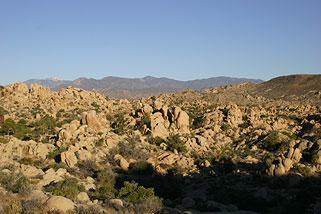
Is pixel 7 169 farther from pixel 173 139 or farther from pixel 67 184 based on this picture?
pixel 173 139

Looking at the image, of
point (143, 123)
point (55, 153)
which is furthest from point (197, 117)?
point (55, 153)

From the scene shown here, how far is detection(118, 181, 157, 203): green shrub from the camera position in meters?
17.3

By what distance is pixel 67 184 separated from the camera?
18359 millimetres

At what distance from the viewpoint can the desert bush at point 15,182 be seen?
16.7 metres

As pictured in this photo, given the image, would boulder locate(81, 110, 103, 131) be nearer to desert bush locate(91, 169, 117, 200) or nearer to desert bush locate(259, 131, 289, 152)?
desert bush locate(91, 169, 117, 200)

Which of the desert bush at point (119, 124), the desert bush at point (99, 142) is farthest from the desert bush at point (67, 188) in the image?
the desert bush at point (119, 124)

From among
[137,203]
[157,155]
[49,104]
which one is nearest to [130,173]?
[157,155]

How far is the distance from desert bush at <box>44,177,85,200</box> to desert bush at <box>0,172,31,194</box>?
87cm

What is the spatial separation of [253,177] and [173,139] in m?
6.99

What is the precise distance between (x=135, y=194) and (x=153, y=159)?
750 cm

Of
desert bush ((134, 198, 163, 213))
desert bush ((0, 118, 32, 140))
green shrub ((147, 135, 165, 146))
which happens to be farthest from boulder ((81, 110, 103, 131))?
desert bush ((134, 198, 163, 213))

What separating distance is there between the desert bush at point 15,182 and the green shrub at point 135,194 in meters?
3.51

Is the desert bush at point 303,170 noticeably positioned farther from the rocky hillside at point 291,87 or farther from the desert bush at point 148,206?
the rocky hillside at point 291,87

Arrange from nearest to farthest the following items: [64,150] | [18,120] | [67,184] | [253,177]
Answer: [67,184], [253,177], [64,150], [18,120]
